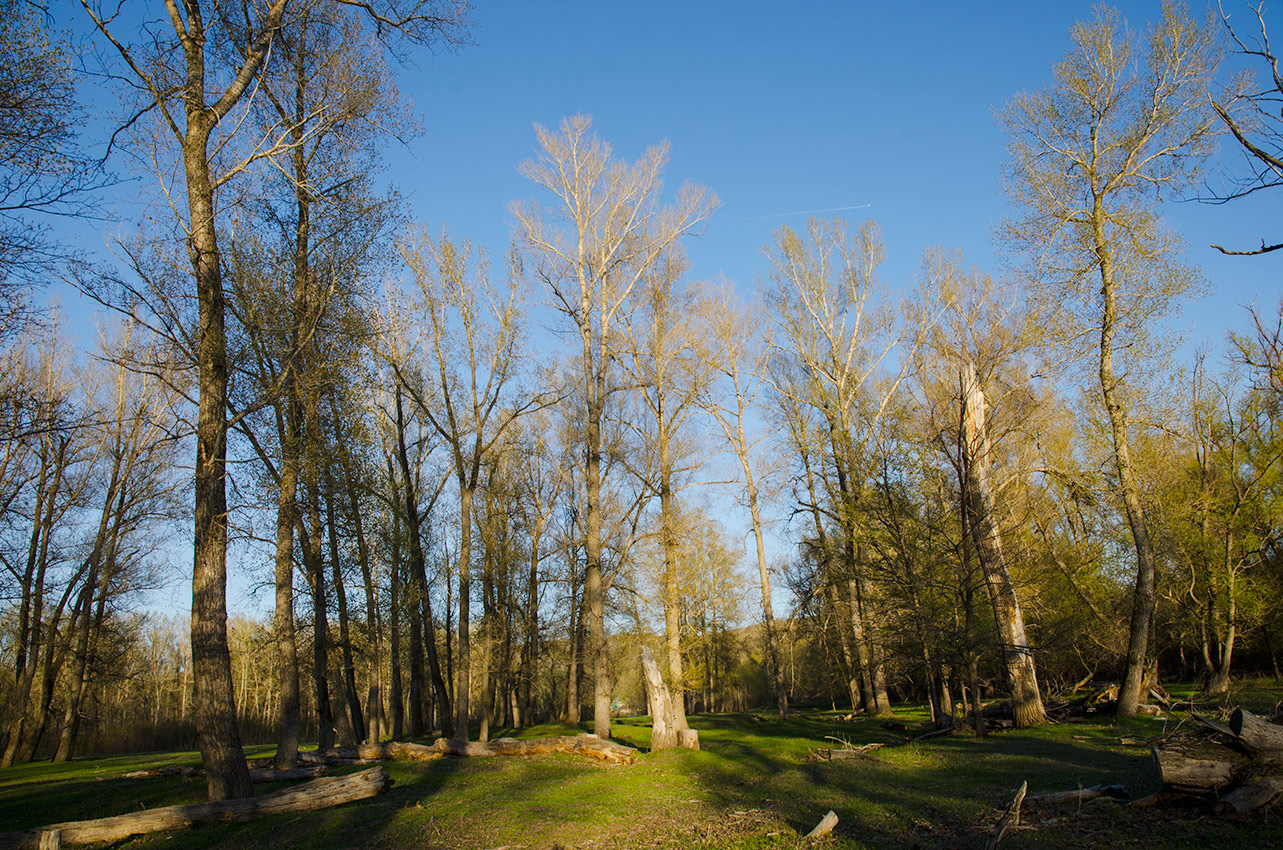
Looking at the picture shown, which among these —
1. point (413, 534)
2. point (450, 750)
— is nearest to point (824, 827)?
point (450, 750)

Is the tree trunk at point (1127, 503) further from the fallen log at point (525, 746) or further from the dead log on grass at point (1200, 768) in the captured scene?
the fallen log at point (525, 746)

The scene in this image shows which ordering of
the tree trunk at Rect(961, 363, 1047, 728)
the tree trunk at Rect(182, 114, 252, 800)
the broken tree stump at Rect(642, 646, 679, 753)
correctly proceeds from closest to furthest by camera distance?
the tree trunk at Rect(182, 114, 252, 800) < the tree trunk at Rect(961, 363, 1047, 728) < the broken tree stump at Rect(642, 646, 679, 753)

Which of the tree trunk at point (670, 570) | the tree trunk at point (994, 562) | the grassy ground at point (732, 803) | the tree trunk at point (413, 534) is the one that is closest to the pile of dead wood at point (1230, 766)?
the grassy ground at point (732, 803)

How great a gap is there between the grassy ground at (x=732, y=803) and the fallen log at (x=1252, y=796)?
9 cm

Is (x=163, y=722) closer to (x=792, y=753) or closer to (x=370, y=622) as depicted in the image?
(x=370, y=622)

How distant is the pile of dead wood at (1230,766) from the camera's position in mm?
5367

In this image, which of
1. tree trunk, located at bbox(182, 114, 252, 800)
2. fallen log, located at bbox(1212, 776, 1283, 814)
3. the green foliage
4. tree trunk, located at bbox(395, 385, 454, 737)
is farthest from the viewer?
tree trunk, located at bbox(395, 385, 454, 737)

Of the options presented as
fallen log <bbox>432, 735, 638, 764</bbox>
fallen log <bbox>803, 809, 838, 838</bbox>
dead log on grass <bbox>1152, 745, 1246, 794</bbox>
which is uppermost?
dead log on grass <bbox>1152, 745, 1246, 794</bbox>

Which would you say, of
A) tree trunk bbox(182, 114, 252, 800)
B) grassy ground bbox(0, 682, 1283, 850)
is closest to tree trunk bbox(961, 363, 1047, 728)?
grassy ground bbox(0, 682, 1283, 850)

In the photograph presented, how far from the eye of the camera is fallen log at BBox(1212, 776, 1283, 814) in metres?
5.29

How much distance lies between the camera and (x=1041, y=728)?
41.4 feet

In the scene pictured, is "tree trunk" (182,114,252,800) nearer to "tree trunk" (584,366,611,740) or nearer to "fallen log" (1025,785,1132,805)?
"fallen log" (1025,785,1132,805)

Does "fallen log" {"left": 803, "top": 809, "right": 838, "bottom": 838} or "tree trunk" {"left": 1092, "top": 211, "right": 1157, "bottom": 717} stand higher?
"tree trunk" {"left": 1092, "top": 211, "right": 1157, "bottom": 717}

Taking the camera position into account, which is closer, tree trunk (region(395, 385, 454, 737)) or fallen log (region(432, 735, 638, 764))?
fallen log (region(432, 735, 638, 764))
